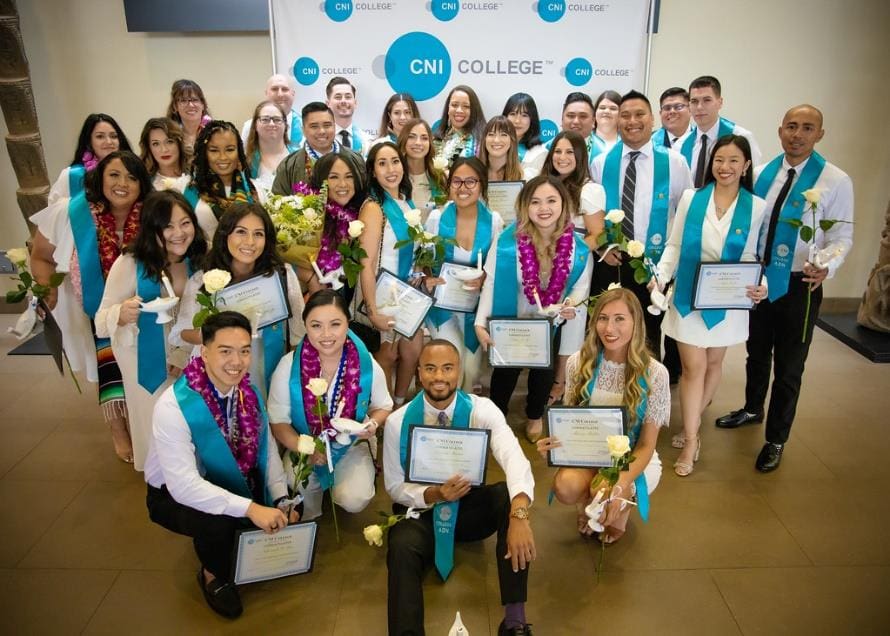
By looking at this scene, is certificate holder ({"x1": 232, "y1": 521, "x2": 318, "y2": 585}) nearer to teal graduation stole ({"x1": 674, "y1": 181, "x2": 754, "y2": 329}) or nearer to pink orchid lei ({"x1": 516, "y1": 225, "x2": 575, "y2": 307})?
pink orchid lei ({"x1": 516, "y1": 225, "x2": 575, "y2": 307})

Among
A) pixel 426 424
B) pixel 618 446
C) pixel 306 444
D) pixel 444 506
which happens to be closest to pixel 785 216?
pixel 618 446

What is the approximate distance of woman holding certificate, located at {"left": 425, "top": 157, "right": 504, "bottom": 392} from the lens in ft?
11.4

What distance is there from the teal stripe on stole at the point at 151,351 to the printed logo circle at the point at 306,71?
2.77 metres

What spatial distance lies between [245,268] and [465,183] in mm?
1206

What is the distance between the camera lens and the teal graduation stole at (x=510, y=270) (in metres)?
3.42

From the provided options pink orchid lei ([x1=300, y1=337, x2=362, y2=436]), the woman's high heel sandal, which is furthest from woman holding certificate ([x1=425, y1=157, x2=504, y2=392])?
the woman's high heel sandal

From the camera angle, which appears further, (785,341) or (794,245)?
(785,341)

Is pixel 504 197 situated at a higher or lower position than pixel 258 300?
higher

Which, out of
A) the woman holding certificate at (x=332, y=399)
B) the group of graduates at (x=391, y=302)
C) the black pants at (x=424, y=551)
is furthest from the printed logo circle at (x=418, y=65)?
the black pants at (x=424, y=551)

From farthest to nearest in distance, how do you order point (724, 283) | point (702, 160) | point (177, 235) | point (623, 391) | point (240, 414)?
point (702, 160)
point (724, 283)
point (177, 235)
point (623, 391)
point (240, 414)

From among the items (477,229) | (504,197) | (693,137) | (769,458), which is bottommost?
(769,458)

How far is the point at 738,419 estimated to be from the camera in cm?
394

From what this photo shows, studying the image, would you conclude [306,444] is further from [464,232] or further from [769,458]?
[769,458]

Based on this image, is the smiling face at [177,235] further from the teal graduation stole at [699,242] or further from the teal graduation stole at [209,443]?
the teal graduation stole at [699,242]
